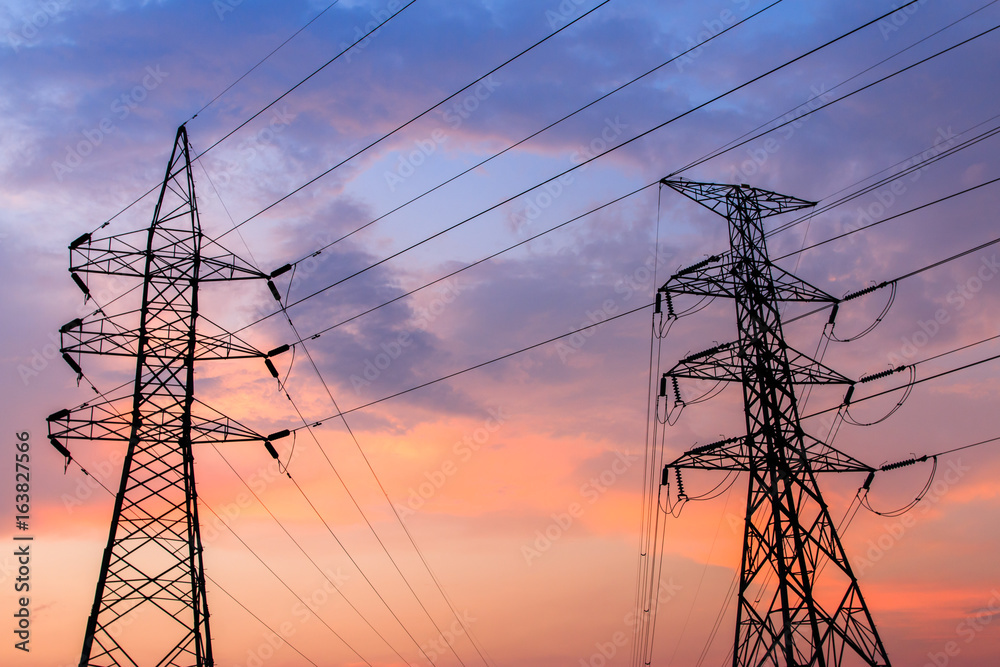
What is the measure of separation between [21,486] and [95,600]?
8.04 metres

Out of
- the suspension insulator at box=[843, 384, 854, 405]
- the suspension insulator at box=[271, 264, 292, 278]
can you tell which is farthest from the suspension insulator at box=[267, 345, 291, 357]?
the suspension insulator at box=[843, 384, 854, 405]

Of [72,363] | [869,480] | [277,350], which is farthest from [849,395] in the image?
[72,363]

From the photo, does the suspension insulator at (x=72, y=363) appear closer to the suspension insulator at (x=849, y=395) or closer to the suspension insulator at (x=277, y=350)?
the suspension insulator at (x=277, y=350)

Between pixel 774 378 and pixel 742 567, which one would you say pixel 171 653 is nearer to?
pixel 742 567

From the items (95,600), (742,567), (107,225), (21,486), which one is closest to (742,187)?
(742,567)

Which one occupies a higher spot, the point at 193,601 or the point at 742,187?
the point at 742,187

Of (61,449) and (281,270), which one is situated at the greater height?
(281,270)

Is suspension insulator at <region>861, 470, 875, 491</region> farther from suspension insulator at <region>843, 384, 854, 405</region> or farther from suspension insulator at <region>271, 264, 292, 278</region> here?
suspension insulator at <region>271, 264, 292, 278</region>

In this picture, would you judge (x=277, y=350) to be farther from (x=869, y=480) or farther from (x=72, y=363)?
(x=869, y=480)

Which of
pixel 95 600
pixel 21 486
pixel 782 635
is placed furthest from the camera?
pixel 21 486

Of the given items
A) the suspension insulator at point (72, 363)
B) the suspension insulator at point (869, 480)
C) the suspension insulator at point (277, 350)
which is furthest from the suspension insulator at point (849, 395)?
the suspension insulator at point (72, 363)

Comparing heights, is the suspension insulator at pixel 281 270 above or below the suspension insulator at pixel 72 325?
above

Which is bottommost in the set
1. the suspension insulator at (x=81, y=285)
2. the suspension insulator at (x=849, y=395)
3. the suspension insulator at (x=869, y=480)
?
the suspension insulator at (x=869, y=480)

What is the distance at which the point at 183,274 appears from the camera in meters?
28.8
